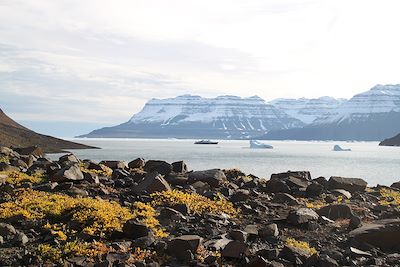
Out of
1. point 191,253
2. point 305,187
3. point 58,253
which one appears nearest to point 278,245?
point 191,253

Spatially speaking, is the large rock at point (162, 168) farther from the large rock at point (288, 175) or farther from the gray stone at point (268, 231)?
the gray stone at point (268, 231)

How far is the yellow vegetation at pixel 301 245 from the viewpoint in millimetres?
17659

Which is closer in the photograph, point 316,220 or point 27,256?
point 27,256

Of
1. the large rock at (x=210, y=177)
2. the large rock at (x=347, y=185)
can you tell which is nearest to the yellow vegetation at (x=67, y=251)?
the large rock at (x=210, y=177)

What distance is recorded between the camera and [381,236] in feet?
62.9

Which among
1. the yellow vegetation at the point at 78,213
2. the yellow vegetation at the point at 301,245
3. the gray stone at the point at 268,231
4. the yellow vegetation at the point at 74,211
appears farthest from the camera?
the gray stone at the point at 268,231

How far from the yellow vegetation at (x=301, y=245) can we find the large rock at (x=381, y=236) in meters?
2.19

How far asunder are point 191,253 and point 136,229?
256 cm

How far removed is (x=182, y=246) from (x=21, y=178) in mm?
13045

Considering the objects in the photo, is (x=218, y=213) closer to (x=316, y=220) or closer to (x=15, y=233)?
(x=316, y=220)

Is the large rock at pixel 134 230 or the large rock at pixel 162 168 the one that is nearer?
A: the large rock at pixel 134 230

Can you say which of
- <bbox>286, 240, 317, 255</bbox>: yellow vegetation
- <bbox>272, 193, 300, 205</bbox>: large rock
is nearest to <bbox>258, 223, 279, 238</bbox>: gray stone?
<bbox>286, 240, 317, 255</bbox>: yellow vegetation

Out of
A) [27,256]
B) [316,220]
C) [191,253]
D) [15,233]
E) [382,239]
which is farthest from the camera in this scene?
[316,220]

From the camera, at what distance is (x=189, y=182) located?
28641 millimetres
